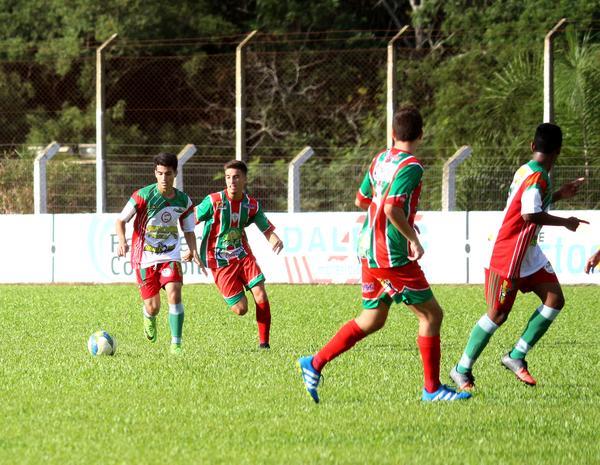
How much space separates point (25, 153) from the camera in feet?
106

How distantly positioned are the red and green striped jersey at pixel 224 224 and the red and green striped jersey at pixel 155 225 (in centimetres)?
36

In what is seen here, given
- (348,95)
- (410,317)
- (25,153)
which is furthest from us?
(348,95)

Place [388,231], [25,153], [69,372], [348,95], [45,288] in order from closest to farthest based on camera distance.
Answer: [388,231] < [69,372] < [45,288] < [25,153] < [348,95]

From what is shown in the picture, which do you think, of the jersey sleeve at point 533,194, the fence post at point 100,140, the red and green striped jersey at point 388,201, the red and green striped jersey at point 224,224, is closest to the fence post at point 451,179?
the fence post at point 100,140

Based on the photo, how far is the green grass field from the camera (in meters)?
6.25

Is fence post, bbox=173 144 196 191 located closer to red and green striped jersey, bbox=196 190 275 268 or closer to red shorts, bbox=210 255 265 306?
red and green striped jersey, bbox=196 190 275 268

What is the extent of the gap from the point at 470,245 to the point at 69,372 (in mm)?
11902

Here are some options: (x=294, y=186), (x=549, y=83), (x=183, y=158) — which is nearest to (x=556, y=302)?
(x=294, y=186)

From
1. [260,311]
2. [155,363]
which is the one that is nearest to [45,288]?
[260,311]

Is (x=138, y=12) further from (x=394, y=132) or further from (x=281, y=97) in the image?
(x=394, y=132)

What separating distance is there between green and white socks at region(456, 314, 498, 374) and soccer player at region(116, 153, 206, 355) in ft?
10.8

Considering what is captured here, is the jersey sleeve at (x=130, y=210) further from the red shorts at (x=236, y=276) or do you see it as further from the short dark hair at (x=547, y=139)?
the short dark hair at (x=547, y=139)

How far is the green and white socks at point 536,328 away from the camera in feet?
28.6

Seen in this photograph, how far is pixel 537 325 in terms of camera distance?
879cm
